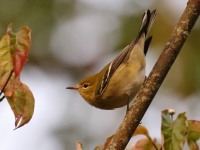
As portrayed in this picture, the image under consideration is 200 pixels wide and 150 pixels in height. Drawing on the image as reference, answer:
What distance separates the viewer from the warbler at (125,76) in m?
4.37

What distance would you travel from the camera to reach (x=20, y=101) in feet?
8.88

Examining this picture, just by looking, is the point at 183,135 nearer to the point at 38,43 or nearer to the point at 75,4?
the point at 38,43

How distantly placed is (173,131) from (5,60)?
0.98 m

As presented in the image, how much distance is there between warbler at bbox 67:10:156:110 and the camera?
14.3 feet

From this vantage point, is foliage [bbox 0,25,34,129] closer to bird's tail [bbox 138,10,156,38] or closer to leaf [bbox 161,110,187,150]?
leaf [bbox 161,110,187,150]

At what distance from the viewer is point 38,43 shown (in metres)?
6.93

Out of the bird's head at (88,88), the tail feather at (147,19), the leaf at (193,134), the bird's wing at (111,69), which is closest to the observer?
the leaf at (193,134)

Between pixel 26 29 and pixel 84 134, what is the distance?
445cm

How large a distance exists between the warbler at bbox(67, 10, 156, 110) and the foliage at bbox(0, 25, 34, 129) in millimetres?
1721

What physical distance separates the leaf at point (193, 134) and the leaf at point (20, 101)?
2.90 feet

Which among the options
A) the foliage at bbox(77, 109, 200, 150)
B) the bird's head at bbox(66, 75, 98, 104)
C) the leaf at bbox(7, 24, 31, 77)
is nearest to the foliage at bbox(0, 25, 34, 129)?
the leaf at bbox(7, 24, 31, 77)

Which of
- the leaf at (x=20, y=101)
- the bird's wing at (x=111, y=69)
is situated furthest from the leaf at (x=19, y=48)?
the bird's wing at (x=111, y=69)

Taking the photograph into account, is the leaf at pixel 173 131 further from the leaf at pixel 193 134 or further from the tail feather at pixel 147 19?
the tail feather at pixel 147 19

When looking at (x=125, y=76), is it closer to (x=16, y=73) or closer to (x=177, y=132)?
(x=177, y=132)
